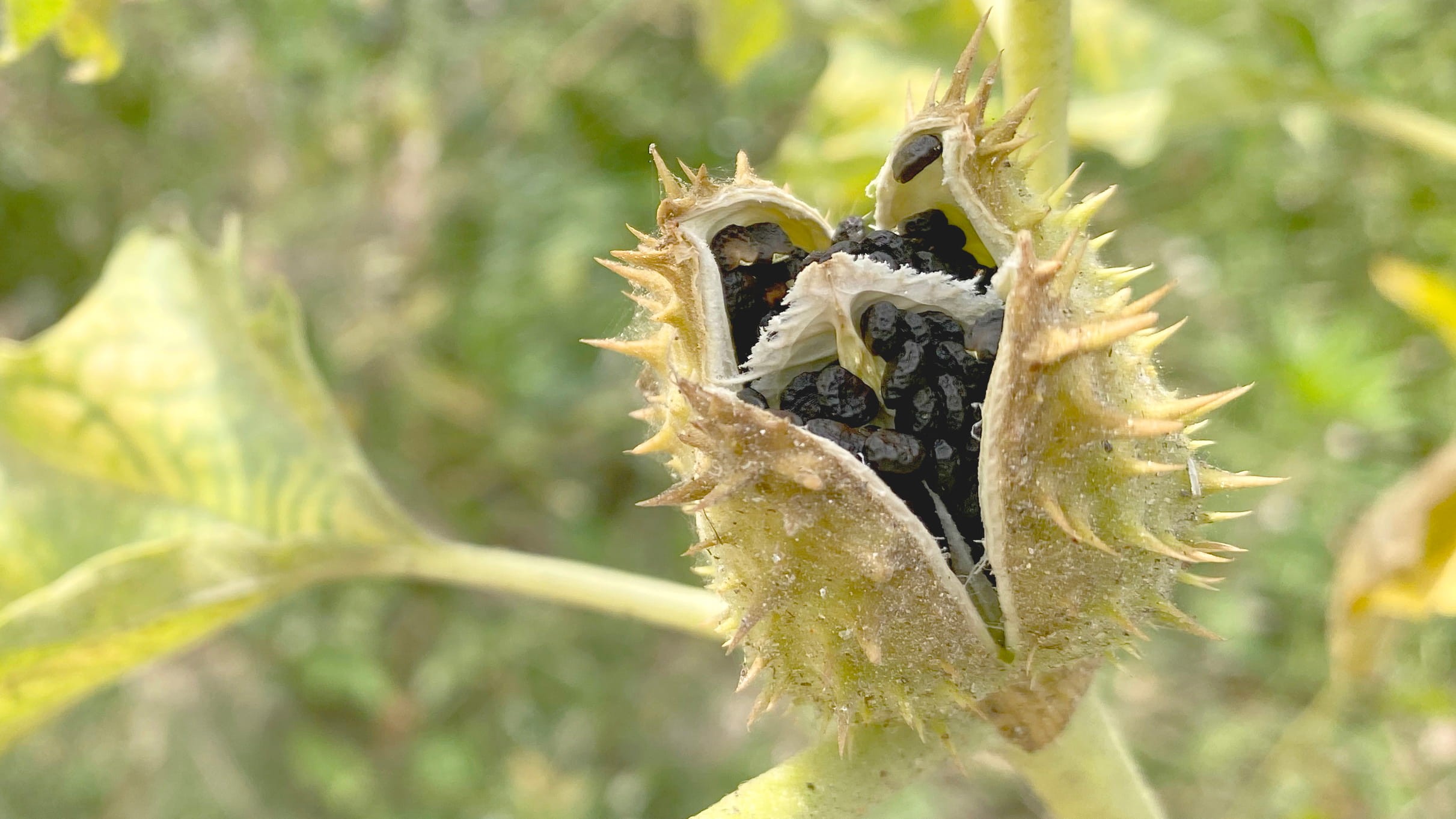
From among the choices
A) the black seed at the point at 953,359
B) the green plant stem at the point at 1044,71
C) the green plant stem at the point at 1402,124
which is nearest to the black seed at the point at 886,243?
the black seed at the point at 953,359

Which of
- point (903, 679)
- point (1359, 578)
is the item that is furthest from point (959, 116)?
point (1359, 578)

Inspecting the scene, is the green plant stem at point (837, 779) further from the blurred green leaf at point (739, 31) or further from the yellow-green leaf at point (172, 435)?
the blurred green leaf at point (739, 31)

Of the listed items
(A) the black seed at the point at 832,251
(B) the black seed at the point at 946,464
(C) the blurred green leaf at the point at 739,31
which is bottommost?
(B) the black seed at the point at 946,464

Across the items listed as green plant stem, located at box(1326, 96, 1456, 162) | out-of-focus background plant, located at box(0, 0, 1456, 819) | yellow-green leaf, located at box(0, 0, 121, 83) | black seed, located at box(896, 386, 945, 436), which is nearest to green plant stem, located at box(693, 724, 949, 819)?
black seed, located at box(896, 386, 945, 436)

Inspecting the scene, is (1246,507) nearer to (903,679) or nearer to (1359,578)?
(1359,578)

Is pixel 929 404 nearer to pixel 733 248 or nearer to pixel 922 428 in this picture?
pixel 922 428
